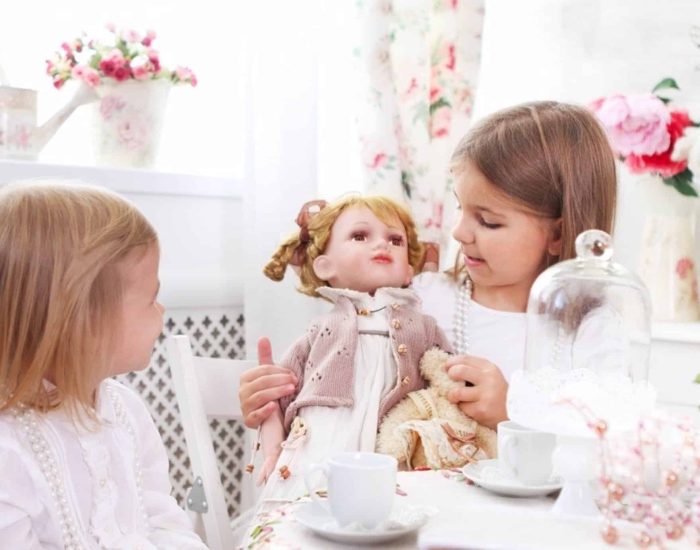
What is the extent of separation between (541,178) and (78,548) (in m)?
0.89

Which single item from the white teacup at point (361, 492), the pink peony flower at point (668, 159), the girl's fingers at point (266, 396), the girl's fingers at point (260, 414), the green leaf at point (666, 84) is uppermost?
the green leaf at point (666, 84)

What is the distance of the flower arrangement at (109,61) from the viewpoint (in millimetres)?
2027

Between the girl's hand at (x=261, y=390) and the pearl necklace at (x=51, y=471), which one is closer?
the pearl necklace at (x=51, y=471)

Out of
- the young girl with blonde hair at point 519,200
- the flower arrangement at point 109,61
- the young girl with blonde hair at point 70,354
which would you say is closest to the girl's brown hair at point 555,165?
the young girl with blonde hair at point 519,200

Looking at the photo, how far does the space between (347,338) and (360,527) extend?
1.96 feet

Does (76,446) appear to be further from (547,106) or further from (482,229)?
(547,106)

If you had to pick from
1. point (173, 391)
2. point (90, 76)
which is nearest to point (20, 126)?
point (90, 76)

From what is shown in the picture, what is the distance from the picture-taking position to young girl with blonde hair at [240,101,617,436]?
1560 mm

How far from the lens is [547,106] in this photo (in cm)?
164

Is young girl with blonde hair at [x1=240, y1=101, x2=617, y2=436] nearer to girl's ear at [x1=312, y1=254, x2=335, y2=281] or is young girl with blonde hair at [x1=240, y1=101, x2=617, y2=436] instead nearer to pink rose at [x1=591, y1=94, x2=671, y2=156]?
girl's ear at [x1=312, y1=254, x2=335, y2=281]

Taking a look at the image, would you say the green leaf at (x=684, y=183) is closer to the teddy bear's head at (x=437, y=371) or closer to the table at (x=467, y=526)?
the teddy bear's head at (x=437, y=371)

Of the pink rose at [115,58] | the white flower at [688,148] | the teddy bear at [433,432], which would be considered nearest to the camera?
the teddy bear at [433,432]

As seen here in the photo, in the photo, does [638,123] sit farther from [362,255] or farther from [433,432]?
[433,432]

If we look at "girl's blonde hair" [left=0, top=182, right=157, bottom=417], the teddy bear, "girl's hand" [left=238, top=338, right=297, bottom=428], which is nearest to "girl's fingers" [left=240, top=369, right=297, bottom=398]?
"girl's hand" [left=238, top=338, right=297, bottom=428]
